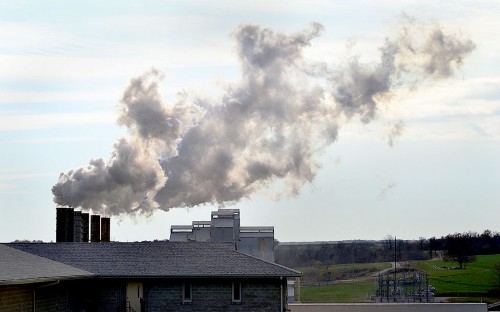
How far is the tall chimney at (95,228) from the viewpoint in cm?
5750

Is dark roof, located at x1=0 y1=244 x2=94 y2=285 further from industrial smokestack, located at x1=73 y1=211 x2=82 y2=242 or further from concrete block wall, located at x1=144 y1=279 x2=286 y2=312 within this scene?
industrial smokestack, located at x1=73 y1=211 x2=82 y2=242

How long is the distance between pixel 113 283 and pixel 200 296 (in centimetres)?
349

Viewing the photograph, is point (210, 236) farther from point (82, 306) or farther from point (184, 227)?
point (82, 306)

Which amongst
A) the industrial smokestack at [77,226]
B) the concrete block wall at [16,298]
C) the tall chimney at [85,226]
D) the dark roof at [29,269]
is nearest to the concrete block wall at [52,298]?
the dark roof at [29,269]

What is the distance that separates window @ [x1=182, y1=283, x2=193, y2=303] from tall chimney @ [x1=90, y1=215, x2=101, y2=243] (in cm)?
1447

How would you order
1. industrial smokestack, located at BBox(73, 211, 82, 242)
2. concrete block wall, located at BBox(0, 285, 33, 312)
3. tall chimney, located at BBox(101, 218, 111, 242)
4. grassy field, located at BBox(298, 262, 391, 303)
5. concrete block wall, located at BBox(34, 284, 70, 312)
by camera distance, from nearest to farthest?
concrete block wall, located at BBox(0, 285, 33, 312) → concrete block wall, located at BBox(34, 284, 70, 312) → industrial smokestack, located at BBox(73, 211, 82, 242) → tall chimney, located at BBox(101, 218, 111, 242) → grassy field, located at BBox(298, 262, 391, 303)

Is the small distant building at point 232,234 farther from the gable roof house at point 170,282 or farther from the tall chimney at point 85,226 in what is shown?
the gable roof house at point 170,282

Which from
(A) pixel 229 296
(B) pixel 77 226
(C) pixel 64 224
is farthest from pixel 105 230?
(A) pixel 229 296

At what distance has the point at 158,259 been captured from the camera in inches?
1779

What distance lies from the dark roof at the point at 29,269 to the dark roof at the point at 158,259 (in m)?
1.78

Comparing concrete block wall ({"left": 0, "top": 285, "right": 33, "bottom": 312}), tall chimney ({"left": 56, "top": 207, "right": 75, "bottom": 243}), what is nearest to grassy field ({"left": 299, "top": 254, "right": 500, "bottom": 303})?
tall chimney ({"left": 56, "top": 207, "right": 75, "bottom": 243})

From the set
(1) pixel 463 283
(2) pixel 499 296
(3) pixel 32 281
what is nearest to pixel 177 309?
(3) pixel 32 281

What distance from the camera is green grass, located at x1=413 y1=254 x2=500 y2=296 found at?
111438 mm

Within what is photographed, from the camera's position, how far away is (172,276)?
4309 centimetres
